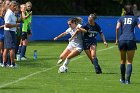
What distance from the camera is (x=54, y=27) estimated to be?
127ft

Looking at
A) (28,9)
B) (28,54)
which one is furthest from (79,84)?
(28,54)

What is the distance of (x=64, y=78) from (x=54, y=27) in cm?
2108

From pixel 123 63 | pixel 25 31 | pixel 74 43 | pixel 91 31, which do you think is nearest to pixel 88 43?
pixel 91 31

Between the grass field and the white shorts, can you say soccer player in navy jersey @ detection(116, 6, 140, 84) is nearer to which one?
the grass field

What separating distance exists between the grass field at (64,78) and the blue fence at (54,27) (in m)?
14.3

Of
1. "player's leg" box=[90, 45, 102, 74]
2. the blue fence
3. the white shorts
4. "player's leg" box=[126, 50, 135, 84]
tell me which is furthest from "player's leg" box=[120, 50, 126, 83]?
the blue fence

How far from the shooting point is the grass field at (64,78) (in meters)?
15.3

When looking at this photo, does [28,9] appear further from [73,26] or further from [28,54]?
[73,26]

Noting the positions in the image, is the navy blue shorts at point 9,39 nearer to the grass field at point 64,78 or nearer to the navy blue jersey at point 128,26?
the grass field at point 64,78

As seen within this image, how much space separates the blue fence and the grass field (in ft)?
47.1

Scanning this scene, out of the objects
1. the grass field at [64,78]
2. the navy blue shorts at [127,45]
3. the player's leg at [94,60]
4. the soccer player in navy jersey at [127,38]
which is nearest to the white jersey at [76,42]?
the player's leg at [94,60]

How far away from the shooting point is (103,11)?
1914 inches

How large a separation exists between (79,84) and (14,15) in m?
4.86

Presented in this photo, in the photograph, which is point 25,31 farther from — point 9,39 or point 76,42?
point 76,42
